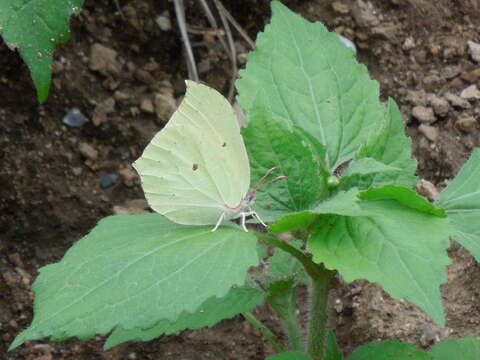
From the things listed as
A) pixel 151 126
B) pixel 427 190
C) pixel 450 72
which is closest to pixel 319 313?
pixel 427 190

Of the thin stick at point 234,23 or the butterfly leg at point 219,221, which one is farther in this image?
the thin stick at point 234,23

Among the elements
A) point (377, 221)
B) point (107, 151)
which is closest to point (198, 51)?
point (107, 151)

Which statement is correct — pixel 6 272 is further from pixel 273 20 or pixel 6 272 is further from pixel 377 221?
pixel 377 221

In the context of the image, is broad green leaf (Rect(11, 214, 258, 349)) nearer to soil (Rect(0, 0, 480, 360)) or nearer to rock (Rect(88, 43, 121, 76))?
soil (Rect(0, 0, 480, 360))

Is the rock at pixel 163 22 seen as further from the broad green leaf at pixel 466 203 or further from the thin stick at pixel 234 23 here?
the broad green leaf at pixel 466 203

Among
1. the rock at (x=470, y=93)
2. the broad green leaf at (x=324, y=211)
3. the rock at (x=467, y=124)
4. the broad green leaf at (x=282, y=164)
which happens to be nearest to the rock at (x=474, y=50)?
the rock at (x=470, y=93)

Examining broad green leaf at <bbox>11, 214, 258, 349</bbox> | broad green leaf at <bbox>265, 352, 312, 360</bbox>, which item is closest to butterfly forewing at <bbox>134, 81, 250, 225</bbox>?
broad green leaf at <bbox>11, 214, 258, 349</bbox>
